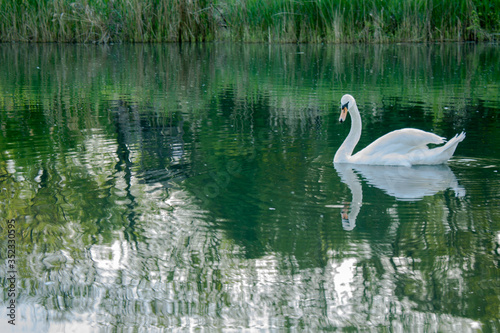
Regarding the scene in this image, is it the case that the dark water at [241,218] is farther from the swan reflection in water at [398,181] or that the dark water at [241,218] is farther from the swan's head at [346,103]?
the swan's head at [346,103]

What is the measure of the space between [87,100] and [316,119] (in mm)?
4361

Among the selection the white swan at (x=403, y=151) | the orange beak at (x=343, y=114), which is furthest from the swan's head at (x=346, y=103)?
the white swan at (x=403, y=151)

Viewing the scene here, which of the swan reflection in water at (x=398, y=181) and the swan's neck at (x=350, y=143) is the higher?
the swan's neck at (x=350, y=143)

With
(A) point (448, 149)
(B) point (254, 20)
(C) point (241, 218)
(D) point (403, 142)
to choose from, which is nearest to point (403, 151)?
(D) point (403, 142)

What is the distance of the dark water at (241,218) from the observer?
3717 mm

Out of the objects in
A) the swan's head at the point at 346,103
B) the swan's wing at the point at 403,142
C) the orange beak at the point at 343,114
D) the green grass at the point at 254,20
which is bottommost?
the swan's wing at the point at 403,142

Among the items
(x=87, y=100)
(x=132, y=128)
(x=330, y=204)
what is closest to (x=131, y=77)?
(x=87, y=100)

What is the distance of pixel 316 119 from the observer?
31.9ft

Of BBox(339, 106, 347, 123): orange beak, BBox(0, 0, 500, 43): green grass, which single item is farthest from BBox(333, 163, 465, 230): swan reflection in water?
BBox(0, 0, 500, 43): green grass

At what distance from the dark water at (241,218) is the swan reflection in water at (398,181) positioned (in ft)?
0.11

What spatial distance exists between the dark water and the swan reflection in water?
0.03 metres

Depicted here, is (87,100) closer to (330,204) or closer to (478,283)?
(330,204)

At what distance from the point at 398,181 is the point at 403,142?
651 millimetres

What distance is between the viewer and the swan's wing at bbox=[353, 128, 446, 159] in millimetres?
6930
